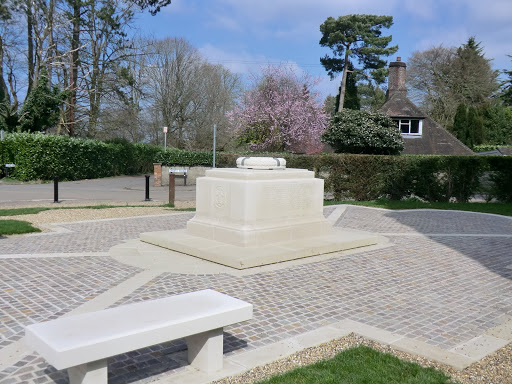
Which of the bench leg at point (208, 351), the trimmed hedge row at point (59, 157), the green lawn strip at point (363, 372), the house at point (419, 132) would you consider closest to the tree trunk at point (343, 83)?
the house at point (419, 132)

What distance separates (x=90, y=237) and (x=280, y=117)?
23851 millimetres

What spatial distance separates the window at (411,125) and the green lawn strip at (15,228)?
29.0 m

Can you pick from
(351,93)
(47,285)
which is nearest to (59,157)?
(47,285)

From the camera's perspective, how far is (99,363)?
3111mm

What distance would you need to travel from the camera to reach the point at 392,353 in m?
4.04

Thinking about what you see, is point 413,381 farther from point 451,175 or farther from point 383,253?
point 451,175

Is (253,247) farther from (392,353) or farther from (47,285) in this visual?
(392,353)

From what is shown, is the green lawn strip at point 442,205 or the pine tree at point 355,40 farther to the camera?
the pine tree at point 355,40

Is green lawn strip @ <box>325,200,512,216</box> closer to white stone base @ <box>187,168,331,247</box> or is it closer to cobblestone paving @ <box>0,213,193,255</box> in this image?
cobblestone paving @ <box>0,213,193,255</box>

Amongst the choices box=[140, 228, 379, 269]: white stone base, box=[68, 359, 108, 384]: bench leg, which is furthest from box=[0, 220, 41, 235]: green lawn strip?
box=[68, 359, 108, 384]: bench leg

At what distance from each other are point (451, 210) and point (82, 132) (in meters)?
28.5

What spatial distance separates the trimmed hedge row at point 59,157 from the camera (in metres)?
24.8

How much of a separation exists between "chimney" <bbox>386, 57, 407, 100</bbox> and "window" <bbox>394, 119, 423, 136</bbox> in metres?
2.77

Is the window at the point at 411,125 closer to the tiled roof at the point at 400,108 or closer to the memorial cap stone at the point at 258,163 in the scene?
the tiled roof at the point at 400,108
